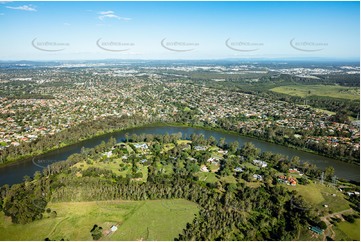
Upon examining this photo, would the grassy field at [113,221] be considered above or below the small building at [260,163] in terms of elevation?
above

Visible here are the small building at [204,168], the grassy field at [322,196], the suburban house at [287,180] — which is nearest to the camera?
the grassy field at [322,196]

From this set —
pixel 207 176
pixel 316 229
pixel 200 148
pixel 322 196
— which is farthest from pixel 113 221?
pixel 322 196

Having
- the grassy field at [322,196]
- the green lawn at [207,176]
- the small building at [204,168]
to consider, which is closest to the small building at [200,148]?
the small building at [204,168]

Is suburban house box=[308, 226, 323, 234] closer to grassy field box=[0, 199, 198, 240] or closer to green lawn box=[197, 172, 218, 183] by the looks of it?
grassy field box=[0, 199, 198, 240]

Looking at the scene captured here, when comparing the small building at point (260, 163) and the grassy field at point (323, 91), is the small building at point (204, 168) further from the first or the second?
the grassy field at point (323, 91)

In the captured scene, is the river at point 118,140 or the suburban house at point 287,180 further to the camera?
the river at point 118,140

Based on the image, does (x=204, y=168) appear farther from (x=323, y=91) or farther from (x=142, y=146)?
(x=323, y=91)

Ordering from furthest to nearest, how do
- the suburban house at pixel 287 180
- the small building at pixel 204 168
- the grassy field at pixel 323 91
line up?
the grassy field at pixel 323 91 < the small building at pixel 204 168 < the suburban house at pixel 287 180
